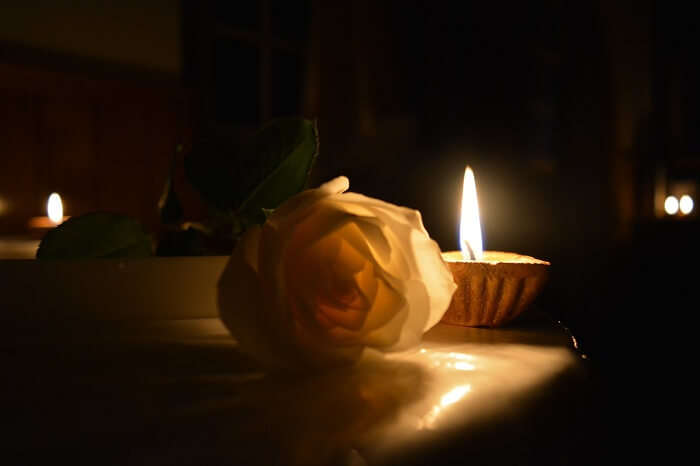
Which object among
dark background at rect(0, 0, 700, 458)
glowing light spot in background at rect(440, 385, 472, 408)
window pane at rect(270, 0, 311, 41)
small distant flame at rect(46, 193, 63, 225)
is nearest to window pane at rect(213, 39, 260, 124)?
dark background at rect(0, 0, 700, 458)

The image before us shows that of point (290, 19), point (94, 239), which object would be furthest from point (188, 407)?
point (290, 19)

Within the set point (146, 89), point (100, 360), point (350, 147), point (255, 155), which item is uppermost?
point (146, 89)

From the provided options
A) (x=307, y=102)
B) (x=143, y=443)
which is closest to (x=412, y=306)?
(x=143, y=443)

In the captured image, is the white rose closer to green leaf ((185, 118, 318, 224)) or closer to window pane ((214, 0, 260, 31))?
green leaf ((185, 118, 318, 224))

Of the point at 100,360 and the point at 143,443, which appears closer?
the point at 143,443

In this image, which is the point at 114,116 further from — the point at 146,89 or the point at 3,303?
the point at 3,303

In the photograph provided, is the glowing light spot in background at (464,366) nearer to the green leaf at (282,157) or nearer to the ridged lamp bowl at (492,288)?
the ridged lamp bowl at (492,288)
